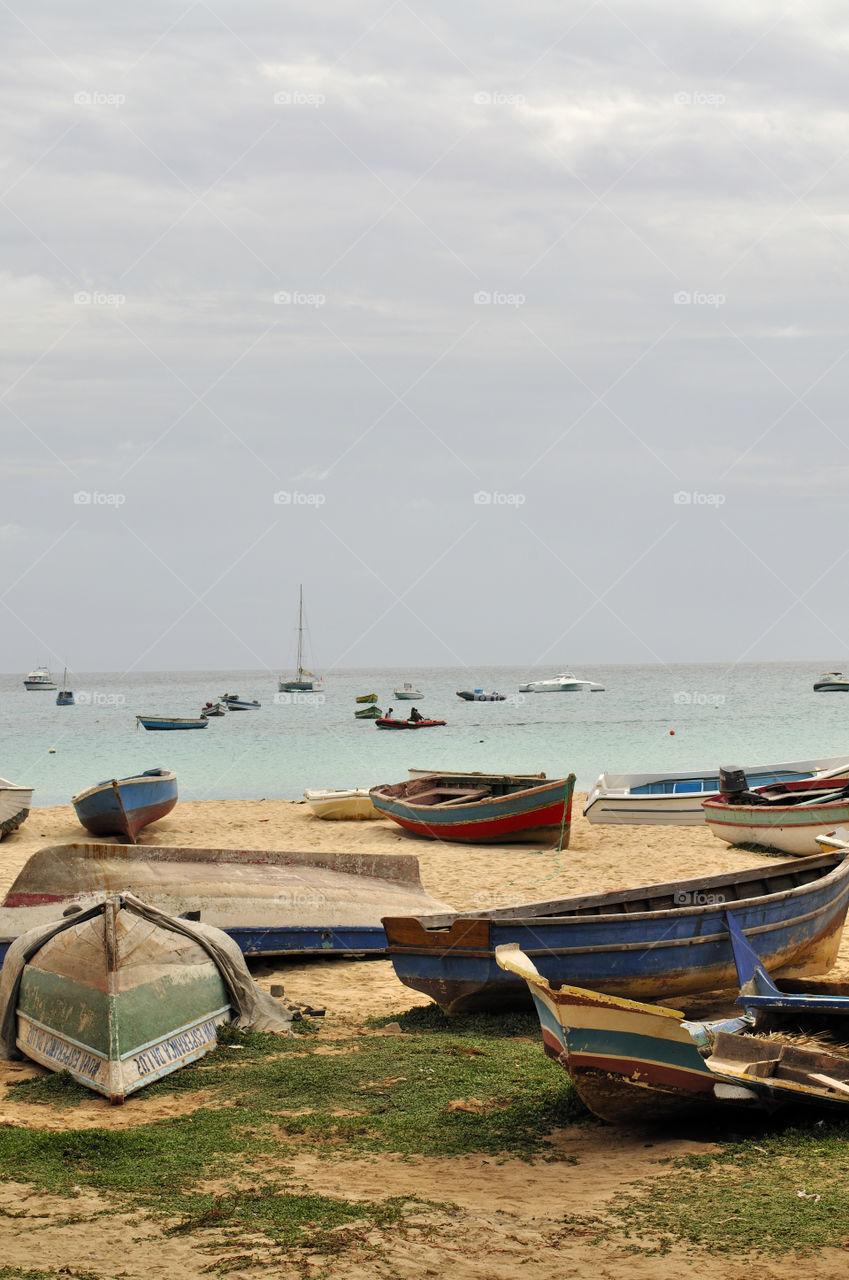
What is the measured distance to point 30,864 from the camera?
10.9 m

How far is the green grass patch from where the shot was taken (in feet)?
15.9

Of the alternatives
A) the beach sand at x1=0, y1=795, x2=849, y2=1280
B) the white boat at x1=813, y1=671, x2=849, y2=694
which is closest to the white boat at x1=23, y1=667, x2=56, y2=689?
Result: the white boat at x1=813, y1=671, x2=849, y2=694

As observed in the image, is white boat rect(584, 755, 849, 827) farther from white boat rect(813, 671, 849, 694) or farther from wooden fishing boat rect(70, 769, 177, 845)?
white boat rect(813, 671, 849, 694)

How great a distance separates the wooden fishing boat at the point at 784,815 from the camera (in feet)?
55.9

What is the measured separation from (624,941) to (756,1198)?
124 inches

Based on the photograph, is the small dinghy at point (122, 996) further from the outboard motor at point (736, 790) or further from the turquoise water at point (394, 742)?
the turquoise water at point (394, 742)

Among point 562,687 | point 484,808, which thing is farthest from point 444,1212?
point 562,687

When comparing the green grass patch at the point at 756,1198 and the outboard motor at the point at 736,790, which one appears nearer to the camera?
the green grass patch at the point at 756,1198

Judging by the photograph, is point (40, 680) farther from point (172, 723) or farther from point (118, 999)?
point (118, 999)

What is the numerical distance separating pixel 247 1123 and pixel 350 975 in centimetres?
393

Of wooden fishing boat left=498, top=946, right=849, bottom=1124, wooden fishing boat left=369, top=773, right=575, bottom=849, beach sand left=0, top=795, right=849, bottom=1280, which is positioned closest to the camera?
beach sand left=0, top=795, right=849, bottom=1280

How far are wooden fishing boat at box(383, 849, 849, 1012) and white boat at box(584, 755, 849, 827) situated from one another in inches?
466

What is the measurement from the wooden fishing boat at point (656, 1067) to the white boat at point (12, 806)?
54.0ft

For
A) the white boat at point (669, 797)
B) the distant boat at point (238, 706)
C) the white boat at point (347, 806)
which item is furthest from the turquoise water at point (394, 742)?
the white boat at point (669, 797)
